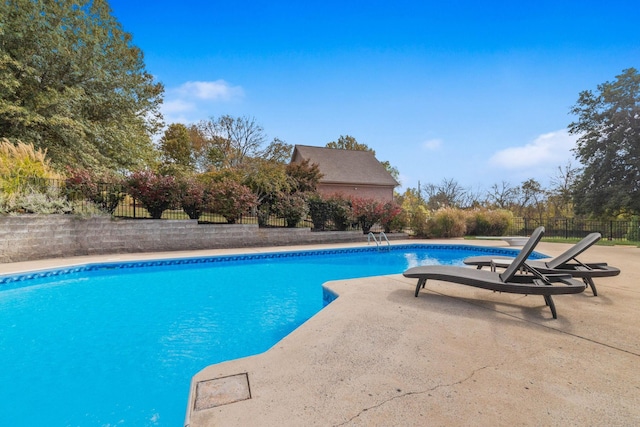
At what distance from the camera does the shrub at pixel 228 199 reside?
35.7ft

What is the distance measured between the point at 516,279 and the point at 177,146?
1061 inches

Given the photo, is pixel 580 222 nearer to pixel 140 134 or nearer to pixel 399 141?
pixel 399 141

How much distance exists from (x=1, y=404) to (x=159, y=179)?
26.9 ft

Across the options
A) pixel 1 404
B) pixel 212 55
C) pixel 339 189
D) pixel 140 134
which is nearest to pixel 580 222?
pixel 339 189

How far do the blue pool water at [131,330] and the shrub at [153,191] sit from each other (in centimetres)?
247

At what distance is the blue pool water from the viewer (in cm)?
262

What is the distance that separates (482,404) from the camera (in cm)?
182

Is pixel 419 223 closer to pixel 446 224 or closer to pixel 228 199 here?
pixel 446 224

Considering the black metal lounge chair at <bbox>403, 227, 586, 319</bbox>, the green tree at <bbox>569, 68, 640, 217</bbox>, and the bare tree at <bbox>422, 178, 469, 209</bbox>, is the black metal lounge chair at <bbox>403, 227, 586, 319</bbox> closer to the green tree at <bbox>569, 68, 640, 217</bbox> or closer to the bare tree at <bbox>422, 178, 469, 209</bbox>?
the green tree at <bbox>569, 68, 640, 217</bbox>

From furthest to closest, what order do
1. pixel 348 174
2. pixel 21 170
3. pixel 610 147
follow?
pixel 348 174 → pixel 610 147 → pixel 21 170

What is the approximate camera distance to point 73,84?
579 inches

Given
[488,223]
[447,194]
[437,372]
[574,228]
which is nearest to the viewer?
[437,372]

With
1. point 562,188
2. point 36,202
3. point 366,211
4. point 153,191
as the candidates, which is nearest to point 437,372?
point 153,191

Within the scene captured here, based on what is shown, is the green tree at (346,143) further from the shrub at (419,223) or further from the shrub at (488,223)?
the shrub at (419,223)
